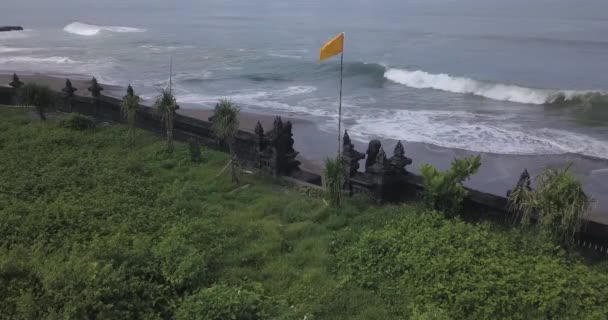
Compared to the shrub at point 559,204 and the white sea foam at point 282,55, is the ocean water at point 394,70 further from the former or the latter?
the shrub at point 559,204

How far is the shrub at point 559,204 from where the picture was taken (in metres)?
9.33

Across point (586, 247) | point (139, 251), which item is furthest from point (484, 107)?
point (139, 251)

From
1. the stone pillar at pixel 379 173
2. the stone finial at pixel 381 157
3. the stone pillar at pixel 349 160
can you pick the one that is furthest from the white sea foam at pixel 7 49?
the stone finial at pixel 381 157

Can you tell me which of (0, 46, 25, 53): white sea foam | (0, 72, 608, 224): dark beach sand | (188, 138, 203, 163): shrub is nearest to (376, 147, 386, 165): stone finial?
(0, 72, 608, 224): dark beach sand

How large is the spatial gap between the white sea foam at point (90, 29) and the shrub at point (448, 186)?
215 feet

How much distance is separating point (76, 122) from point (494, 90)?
25.3 m

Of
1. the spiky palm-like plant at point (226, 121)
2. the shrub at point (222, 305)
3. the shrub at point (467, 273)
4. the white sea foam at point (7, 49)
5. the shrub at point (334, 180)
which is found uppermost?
the white sea foam at point (7, 49)

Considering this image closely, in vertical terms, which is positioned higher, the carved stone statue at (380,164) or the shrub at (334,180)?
the carved stone statue at (380,164)

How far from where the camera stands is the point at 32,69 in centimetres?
3903

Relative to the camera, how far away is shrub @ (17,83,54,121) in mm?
18469

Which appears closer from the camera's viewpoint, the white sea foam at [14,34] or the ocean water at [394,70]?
the ocean water at [394,70]

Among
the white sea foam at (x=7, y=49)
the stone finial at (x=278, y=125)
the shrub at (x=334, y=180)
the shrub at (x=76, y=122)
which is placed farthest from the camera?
the white sea foam at (x=7, y=49)

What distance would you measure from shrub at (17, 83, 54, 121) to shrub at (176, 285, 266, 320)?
13.2m

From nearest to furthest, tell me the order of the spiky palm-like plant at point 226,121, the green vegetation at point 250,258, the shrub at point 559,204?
the green vegetation at point 250,258
the shrub at point 559,204
the spiky palm-like plant at point 226,121
